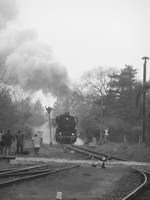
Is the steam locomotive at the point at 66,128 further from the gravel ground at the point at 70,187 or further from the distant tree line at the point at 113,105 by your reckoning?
the gravel ground at the point at 70,187

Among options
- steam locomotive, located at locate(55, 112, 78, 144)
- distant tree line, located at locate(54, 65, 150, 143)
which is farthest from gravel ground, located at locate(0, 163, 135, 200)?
distant tree line, located at locate(54, 65, 150, 143)

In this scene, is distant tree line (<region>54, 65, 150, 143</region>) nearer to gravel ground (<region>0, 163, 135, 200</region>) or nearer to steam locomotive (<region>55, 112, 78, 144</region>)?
steam locomotive (<region>55, 112, 78, 144</region>)

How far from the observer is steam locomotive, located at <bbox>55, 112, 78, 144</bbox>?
1508 inches

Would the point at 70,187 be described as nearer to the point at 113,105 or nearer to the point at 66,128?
the point at 66,128

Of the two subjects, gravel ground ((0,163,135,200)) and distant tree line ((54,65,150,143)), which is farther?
distant tree line ((54,65,150,143))

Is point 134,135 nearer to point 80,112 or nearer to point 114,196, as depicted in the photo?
point 80,112

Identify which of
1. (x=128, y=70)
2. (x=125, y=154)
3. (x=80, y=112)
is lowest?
(x=125, y=154)

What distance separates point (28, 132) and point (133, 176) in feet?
119

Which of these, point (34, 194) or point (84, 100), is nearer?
point (34, 194)

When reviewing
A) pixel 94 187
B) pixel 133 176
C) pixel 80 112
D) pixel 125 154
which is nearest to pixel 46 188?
pixel 94 187

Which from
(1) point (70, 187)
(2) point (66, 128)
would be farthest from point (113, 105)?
(1) point (70, 187)

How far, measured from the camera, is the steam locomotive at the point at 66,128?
1508 inches

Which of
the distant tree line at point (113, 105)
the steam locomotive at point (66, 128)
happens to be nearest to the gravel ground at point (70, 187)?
the steam locomotive at point (66, 128)

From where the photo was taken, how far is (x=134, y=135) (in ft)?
167
